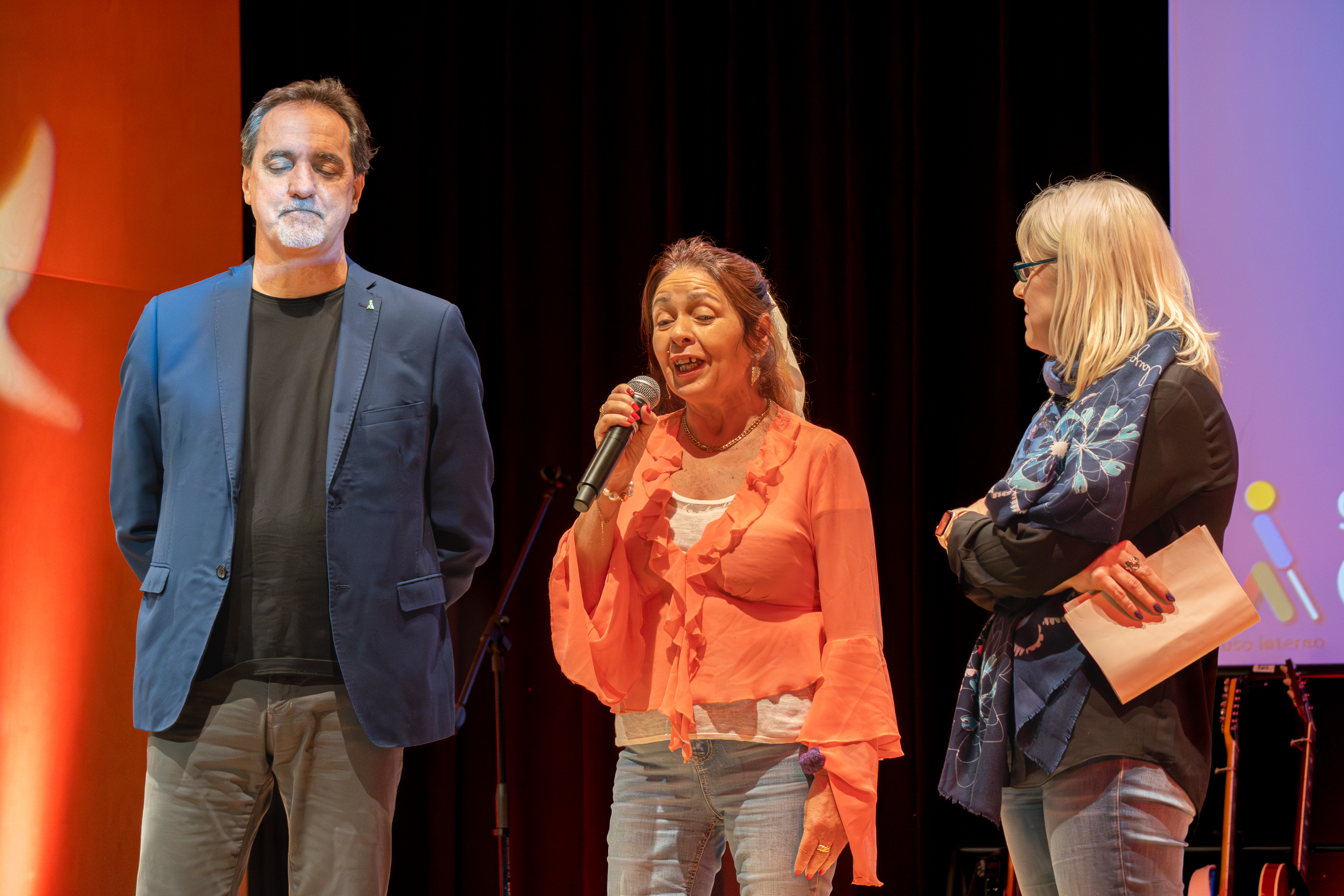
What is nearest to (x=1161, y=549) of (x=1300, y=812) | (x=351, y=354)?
(x=351, y=354)

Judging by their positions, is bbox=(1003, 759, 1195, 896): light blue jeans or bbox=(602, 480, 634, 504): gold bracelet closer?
bbox=(1003, 759, 1195, 896): light blue jeans

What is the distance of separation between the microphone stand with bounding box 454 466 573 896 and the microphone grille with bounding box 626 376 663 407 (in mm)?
1343

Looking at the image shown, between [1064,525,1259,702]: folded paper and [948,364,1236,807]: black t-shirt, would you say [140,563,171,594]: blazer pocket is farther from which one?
[1064,525,1259,702]: folded paper

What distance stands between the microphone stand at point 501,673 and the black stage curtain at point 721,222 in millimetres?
392

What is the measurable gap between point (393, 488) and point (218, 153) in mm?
2680

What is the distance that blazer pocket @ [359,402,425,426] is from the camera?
6.22ft

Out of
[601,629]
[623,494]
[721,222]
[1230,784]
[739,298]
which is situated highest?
[721,222]

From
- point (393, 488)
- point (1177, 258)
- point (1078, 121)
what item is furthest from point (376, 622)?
point (1078, 121)

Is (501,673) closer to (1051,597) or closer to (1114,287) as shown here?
(1051,597)

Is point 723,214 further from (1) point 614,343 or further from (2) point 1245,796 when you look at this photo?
(2) point 1245,796

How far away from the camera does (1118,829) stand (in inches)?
63.0

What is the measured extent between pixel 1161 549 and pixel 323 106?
1553 millimetres

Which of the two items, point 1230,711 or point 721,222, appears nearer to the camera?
point 1230,711

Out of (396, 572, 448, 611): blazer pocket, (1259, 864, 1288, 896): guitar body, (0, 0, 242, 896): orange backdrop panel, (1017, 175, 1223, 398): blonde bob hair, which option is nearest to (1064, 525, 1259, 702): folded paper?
(1017, 175, 1223, 398): blonde bob hair
